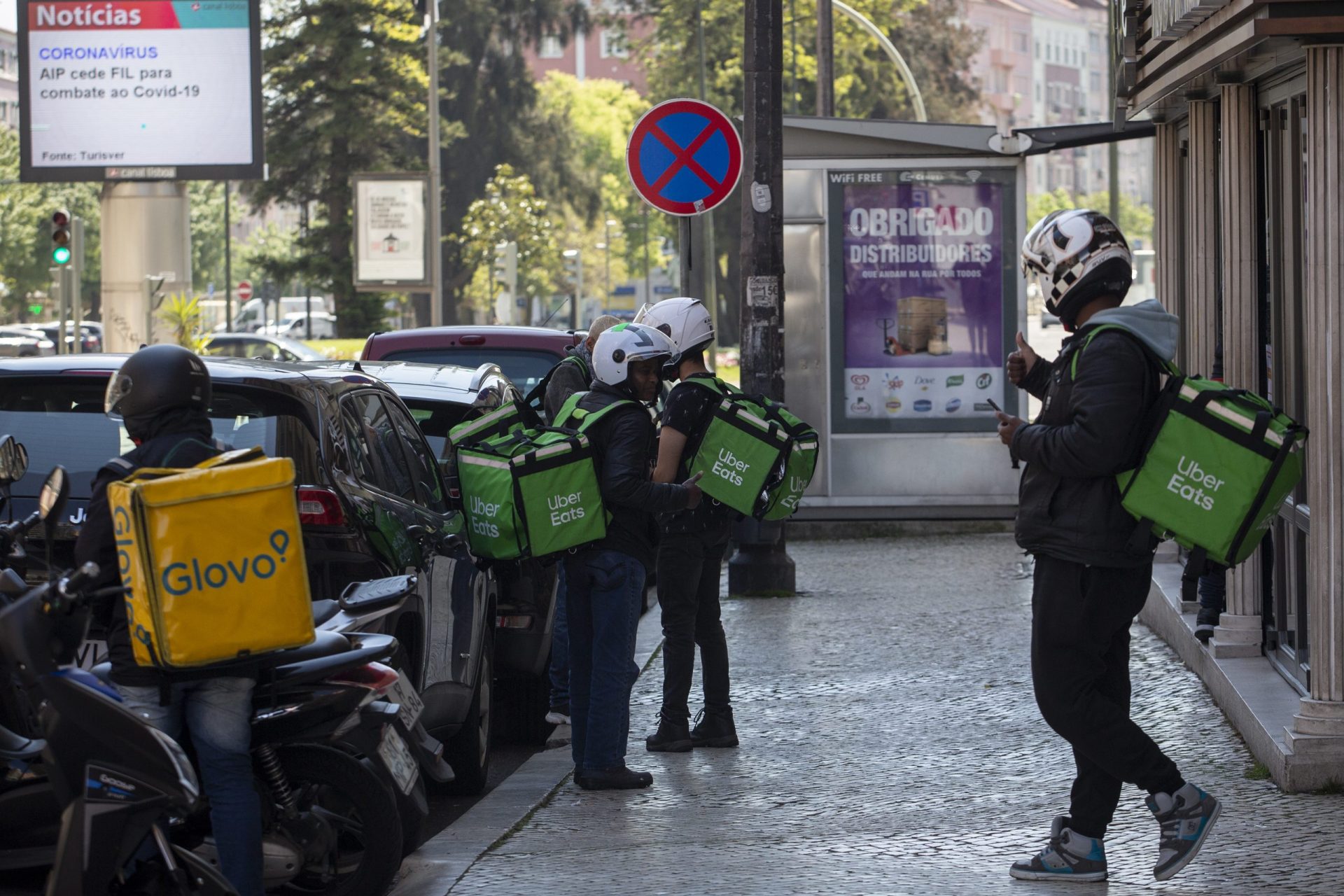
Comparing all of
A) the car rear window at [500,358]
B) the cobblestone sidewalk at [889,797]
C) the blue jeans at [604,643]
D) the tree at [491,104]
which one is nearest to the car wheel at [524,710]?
the cobblestone sidewalk at [889,797]

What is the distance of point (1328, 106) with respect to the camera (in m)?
6.32

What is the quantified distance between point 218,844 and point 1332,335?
12.6ft

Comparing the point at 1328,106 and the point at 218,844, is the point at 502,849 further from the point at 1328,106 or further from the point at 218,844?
the point at 1328,106

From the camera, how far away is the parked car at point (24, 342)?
198 ft

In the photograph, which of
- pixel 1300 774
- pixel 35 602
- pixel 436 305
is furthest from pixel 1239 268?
pixel 436 305

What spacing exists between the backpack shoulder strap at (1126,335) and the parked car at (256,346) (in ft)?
106

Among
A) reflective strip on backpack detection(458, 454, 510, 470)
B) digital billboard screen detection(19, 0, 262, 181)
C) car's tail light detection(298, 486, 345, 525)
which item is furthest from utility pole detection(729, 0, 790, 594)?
digital billboard screen detection(19, 0, 262, 181)

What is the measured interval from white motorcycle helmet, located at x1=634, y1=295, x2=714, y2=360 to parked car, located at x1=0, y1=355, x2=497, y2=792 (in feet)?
3.90

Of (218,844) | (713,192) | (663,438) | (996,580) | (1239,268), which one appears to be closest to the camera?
(218,844)

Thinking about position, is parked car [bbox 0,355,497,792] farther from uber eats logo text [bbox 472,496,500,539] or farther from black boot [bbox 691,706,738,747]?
black boot [bbox 691,706,738,747]

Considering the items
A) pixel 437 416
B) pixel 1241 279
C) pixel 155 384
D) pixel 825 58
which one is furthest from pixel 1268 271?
pixel 825 58

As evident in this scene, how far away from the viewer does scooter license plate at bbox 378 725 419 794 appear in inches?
205

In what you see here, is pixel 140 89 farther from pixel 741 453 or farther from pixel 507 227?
pixel 741 453

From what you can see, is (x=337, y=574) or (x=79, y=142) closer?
(x=337, y=574)
